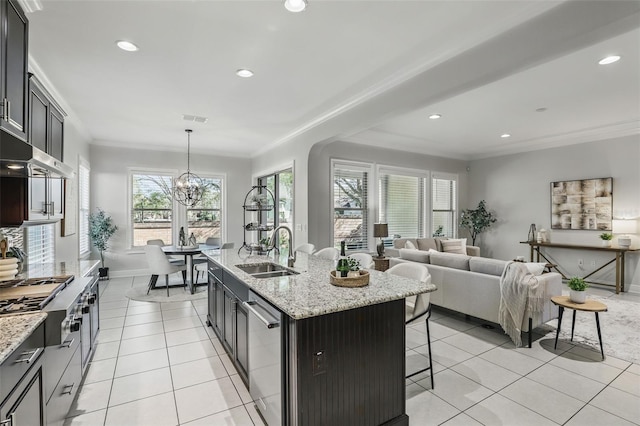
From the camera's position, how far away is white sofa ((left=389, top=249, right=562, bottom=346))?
136 inches

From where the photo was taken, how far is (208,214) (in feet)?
24.4

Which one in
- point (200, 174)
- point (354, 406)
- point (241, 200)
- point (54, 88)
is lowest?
point (354, 406)

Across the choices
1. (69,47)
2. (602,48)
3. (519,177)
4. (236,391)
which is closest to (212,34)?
(69,47)

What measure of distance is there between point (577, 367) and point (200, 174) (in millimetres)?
7105

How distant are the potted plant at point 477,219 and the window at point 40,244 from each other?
305 inches

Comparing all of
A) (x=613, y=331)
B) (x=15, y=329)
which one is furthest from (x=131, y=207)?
(x=613, y=331)

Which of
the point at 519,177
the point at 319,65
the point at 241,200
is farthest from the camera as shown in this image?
the point at 241,200

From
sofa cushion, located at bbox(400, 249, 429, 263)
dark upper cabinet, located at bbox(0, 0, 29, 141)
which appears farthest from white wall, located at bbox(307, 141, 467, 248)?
dark upper cabinet, located at bbox(0, 0, 29, 141)

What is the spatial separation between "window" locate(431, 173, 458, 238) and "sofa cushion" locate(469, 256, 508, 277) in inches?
144

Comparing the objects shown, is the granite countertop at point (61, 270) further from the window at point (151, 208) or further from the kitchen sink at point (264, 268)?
the window at point (151, 208)

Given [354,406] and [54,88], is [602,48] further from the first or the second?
[54,88]

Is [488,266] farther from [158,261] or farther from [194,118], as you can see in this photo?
[158,261]

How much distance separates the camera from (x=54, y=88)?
364cm

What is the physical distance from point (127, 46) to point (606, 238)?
296 inches
